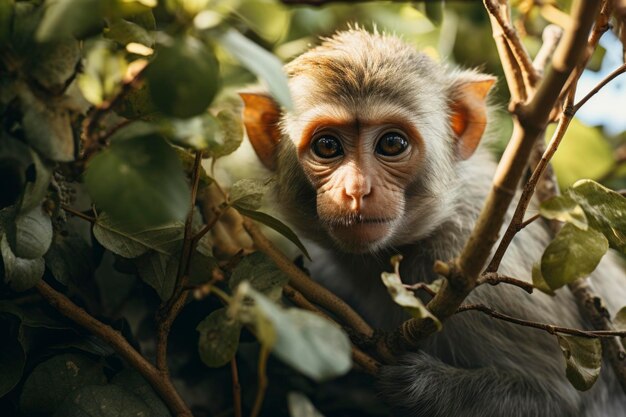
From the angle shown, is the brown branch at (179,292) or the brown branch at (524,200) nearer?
the brown branch at (524,200)

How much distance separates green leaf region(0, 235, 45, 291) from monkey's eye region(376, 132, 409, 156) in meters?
2.10

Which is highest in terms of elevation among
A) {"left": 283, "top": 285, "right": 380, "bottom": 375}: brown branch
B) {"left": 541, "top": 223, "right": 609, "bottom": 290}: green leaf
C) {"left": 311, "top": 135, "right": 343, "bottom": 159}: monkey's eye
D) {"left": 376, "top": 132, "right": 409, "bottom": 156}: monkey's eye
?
{"left": 541, "top": 223, "right": 609, "bottom": 290}: green leaf

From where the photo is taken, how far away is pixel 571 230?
242cm

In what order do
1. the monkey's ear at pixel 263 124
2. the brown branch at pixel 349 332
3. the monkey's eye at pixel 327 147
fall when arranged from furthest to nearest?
the monkey's ear at pixel 263 124 < the monkey's eye at pixel 327 147 < the brown branch at pixel 349 332

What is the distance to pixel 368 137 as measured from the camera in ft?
13.5

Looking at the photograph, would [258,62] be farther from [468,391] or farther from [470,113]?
[470,113]

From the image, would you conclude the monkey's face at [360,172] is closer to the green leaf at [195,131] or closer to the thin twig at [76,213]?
the thin twig at [76,213]

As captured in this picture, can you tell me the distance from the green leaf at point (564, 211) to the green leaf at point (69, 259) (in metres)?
1.85

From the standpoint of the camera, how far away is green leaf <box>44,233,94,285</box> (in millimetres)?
2938

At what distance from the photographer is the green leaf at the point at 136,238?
2.85 meters

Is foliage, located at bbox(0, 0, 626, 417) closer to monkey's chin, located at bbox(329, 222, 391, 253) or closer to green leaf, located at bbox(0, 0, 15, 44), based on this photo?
green leaf, located at bbox(0, 0, 15, 44)

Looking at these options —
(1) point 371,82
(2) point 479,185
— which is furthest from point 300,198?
(2) point 479,185

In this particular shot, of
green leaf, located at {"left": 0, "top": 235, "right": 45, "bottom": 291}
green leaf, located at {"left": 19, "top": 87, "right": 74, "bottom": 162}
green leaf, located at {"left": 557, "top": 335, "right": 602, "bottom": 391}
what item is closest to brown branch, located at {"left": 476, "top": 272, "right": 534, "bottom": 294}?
green leaf, located at {"left": 557, "top": 335, "right": 602, "bottom": 391}

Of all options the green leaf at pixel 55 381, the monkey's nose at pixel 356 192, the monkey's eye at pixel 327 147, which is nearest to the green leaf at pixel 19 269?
the green leaf at pixel 55 381
